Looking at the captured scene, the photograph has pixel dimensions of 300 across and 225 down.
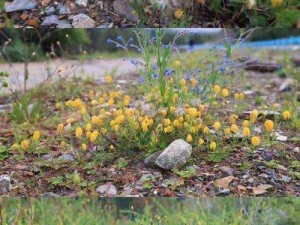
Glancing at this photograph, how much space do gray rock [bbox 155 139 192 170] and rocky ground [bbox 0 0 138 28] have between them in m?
0.63

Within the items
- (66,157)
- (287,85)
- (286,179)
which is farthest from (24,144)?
(287,85)

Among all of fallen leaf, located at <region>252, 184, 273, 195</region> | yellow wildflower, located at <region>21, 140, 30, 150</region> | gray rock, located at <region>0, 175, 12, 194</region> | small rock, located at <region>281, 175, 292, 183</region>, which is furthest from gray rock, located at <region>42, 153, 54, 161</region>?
small rock, located at <region>281, 175, 292, 183</region>

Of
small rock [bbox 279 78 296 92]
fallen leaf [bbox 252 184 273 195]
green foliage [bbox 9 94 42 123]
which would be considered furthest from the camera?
small rock [bbox 279 78 296 92]

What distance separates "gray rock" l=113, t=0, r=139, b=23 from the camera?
3218mm

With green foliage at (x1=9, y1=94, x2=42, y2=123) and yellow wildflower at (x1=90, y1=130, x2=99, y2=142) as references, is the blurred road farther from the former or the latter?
yellow wildflower at (x1=90, y1=130, x2=99, y2=142)

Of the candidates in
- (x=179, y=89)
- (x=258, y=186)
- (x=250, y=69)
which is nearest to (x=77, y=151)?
(x=179, y=89)

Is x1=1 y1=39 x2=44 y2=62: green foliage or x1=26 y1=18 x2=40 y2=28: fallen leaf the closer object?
x1=26 y1=18 x2=40 y2=28: fallen leaf

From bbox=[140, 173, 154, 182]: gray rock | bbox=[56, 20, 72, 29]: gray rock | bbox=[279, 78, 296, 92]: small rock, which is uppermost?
bbox=[56, 20, 72, 29]: gray rock

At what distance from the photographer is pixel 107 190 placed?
315 centimetres

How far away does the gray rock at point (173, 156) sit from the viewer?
3.14 metres

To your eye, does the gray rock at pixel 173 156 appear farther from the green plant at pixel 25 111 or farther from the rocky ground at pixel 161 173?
the green plant at pixel 25 111

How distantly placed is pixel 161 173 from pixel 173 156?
11 centimetres

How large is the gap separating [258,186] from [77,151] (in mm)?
901

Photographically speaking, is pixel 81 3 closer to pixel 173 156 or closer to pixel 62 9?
pixel 62 9
